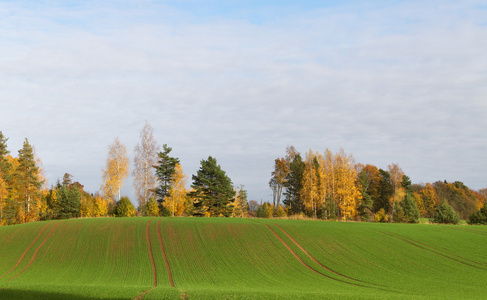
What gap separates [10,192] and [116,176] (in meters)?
18.0

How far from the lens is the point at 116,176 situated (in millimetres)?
74250

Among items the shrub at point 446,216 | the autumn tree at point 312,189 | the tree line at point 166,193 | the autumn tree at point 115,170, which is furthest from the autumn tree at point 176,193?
the shrub at point 446,216

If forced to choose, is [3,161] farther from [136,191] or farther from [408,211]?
[408,211]

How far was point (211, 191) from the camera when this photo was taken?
7144 centimetres

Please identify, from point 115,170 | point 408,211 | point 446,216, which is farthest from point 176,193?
point 446,216

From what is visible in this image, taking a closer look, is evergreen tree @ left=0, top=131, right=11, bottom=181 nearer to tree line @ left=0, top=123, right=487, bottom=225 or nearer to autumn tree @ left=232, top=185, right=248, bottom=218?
tree line @ left=0, top=123, right=487, bottom=225

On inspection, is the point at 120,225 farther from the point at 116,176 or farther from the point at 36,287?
the point at 116,176

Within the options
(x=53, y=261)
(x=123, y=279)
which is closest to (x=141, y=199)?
(x=53, y=261)

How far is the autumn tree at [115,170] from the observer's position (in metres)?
74.4

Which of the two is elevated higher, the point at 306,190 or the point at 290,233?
the point at 306,190

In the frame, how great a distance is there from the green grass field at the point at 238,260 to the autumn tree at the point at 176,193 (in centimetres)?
1769

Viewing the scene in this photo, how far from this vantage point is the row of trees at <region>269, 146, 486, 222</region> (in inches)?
2751

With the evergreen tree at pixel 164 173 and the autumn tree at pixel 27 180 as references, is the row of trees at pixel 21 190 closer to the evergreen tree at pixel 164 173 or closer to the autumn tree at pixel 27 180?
the autumn tree at pixel 27 180

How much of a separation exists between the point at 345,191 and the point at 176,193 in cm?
3094
